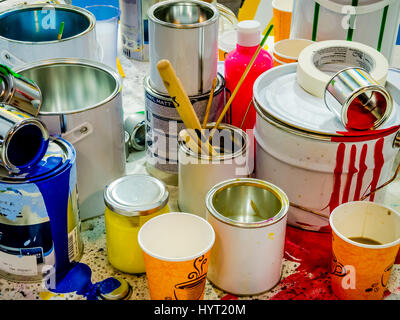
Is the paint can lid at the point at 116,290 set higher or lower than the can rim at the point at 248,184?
lower

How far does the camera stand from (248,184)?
81 centimetres

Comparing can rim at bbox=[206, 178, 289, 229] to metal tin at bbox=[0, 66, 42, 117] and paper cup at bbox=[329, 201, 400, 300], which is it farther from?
metal tin at bbox=[0, 66, 42, 117]

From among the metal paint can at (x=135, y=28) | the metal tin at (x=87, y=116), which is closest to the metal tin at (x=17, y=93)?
the metal tin at (x=87, y=116)

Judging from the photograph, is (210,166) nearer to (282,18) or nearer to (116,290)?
(116,290)

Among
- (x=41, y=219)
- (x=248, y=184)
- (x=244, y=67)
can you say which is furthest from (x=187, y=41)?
(x=41, y=219)

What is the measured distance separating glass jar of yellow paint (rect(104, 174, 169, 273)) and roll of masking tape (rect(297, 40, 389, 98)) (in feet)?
0.89

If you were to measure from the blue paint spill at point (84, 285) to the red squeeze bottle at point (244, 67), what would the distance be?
1.17ft

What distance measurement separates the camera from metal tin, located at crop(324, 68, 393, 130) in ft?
2.55

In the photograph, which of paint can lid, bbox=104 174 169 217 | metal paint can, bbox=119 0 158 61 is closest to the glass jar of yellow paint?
paint can lid, bbox=104 174 169 217

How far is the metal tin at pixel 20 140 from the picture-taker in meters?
0.69

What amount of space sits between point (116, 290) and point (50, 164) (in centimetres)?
19

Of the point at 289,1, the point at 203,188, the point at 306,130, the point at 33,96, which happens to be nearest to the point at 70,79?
the point at 33,96

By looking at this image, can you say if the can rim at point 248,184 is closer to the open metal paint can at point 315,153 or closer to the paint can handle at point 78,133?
the open metal paint can at point 315,153
